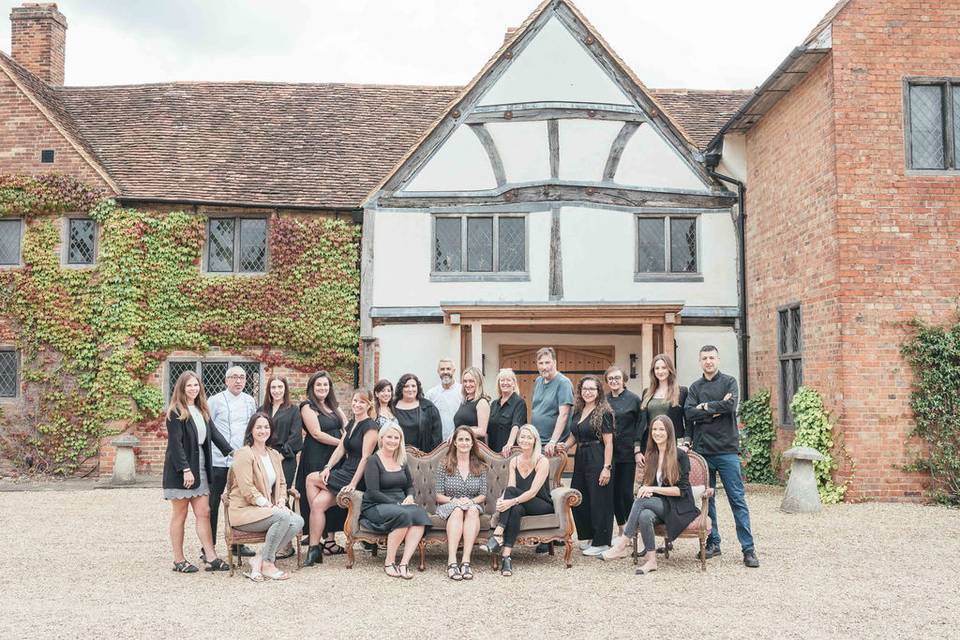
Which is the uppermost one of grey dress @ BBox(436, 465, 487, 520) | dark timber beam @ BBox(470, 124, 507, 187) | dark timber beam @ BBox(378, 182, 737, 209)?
dark timber beam @ BBox(470, 124, 507, 187)

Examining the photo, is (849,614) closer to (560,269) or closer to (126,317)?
(560,269)

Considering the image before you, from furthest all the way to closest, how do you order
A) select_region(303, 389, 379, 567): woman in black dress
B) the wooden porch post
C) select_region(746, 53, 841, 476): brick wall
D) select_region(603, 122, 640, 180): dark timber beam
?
select_region(603, 122, 640, 180): dark timber beam, the wooden porch post, select_region(746, 53, 841, 476): brick wall, select_region(303, 389, 379, 567): woman in black dress

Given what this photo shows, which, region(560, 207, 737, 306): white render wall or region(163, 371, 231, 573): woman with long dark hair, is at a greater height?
region(560, 207, 737, 306): white render wall

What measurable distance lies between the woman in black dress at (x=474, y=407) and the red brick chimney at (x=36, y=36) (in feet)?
44.7

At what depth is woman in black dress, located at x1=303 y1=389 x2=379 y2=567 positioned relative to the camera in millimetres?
7551

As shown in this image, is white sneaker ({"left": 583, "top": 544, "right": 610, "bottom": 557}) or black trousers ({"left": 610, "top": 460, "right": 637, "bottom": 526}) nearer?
white sneaker ({"left": 583, "top": 544, "right": 610, "bottom": 557})

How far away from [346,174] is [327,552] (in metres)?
8.61

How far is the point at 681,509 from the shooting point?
7164 millimetres

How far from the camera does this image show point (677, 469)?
7.18 meters

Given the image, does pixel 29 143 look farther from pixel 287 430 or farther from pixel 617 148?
pixel 287 430

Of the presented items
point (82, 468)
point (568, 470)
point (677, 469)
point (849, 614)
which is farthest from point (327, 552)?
point (82, 468)

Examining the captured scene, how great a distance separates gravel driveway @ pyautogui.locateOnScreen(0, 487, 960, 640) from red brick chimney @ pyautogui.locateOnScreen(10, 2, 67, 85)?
38.9ft

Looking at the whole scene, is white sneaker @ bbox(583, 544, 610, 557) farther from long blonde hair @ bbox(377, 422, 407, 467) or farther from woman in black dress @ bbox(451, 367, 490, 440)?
long blonde hair @ bbox(377, 422, 407, 467)

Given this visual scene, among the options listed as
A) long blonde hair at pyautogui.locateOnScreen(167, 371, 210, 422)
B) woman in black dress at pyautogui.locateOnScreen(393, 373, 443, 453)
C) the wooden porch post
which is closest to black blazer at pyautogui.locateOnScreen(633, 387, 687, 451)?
woman in black dress at pyautogui.locateOnScreen(393, 373, 443, 453)
